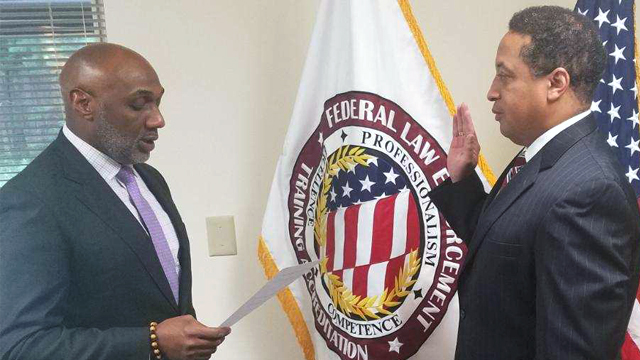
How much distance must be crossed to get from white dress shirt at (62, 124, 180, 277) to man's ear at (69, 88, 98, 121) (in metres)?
0.06

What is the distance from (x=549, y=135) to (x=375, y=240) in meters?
0.71

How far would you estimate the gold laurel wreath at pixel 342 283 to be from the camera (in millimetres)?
1970

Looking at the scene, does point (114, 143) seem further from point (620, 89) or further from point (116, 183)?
point (620, 89)

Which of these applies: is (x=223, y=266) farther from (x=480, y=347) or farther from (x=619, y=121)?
(x=619, y=121)

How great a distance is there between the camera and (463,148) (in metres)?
1.75

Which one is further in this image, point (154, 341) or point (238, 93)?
point (238, 93)

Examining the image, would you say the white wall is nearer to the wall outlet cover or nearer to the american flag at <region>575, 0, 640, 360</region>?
the wall outlet cover

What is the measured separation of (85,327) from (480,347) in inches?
33.3

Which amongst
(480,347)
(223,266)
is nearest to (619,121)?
(480,347)

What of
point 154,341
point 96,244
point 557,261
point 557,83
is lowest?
point 154,341

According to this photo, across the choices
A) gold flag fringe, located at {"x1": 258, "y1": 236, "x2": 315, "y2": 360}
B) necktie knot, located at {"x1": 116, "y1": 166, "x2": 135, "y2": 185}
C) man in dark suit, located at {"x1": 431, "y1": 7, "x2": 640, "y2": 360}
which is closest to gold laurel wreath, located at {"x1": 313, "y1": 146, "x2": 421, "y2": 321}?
gold flag fringe, located at {"x1": 258, "y1": 236, "x2": 315, "y2": 360}

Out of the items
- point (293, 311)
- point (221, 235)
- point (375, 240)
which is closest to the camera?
point (375, 240)

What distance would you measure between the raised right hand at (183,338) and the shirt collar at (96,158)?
0.37m

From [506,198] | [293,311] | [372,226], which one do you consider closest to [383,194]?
[372,226]
